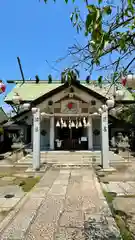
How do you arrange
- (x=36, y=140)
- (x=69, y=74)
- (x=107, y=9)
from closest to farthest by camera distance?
(x=107, y=9), (x=69, y=74), (x=36, y=140)

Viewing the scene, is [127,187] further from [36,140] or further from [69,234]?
[36,140]

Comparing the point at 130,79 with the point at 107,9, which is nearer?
the point at 107,9

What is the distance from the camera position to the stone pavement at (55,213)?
3564mm

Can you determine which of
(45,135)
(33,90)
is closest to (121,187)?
(45,135)

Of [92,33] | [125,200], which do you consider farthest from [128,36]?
[125,200]

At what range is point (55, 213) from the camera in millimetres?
4574

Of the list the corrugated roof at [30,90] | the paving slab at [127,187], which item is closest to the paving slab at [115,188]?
the paving slab at [127,187]

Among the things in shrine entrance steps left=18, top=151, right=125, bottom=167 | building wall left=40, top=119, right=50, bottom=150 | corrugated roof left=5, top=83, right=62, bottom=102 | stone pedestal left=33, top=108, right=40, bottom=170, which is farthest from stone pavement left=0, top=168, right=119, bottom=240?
corrugated roof left=5, top=83, right=62, bottom=102

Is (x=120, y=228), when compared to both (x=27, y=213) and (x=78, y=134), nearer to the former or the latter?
(x=27, y=213)

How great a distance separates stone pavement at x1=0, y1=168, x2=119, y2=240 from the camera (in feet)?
11.7

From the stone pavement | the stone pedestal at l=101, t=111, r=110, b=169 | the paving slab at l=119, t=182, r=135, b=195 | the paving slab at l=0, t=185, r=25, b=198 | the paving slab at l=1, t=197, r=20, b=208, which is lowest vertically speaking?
the paving slab at l=119, t=182, r=135, b=195

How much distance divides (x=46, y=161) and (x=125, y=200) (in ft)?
27.0

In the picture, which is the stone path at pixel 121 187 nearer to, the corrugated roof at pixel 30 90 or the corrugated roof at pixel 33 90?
the corrugated roof at pixel 33 90

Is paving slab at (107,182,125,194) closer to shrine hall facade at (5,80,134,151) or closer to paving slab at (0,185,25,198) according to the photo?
paving slab at (0,185,25,198)
